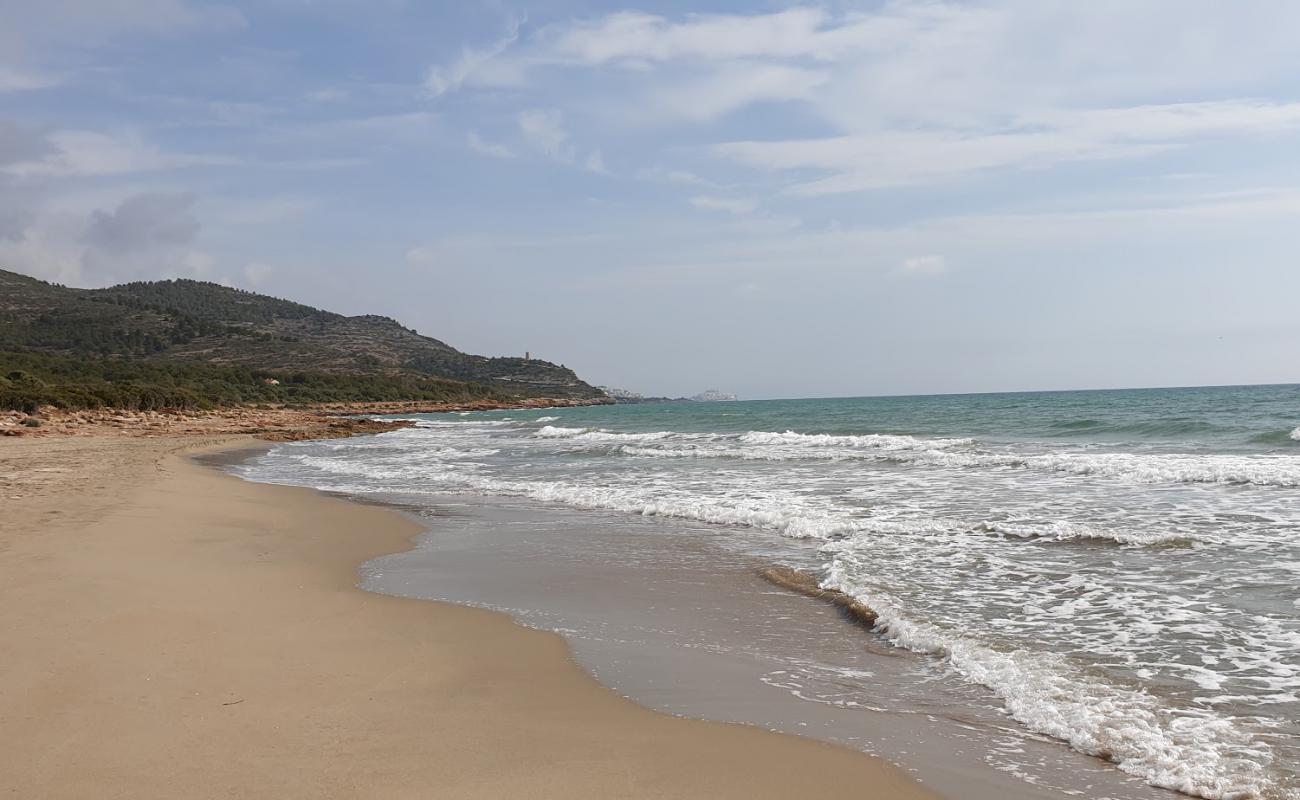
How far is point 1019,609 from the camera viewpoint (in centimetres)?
661

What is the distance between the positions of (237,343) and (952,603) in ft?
333

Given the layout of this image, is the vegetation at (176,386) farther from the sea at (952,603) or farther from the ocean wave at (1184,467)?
the ocean wave at (1184,467)

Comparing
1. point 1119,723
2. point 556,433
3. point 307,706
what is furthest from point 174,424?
point 1119,723

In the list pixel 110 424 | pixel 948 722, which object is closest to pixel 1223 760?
pixel 948 722

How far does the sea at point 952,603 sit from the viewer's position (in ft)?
13.5

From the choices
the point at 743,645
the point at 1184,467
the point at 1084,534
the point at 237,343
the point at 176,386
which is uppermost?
the point at 237,343

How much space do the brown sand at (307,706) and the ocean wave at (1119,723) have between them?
1150mm

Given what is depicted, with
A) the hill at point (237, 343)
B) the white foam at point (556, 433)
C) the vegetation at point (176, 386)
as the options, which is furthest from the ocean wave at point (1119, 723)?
the hill at point (237, 343)

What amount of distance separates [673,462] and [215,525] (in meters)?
13.3

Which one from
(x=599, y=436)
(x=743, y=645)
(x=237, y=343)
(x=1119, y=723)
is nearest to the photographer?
(x=1119, y=723)

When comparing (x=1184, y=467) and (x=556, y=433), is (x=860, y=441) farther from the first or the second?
(x=556, y=433)

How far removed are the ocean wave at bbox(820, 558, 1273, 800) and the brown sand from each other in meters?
1.15

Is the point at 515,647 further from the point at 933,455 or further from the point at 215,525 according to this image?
the point at 933,455

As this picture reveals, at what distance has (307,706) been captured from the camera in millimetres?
4312
